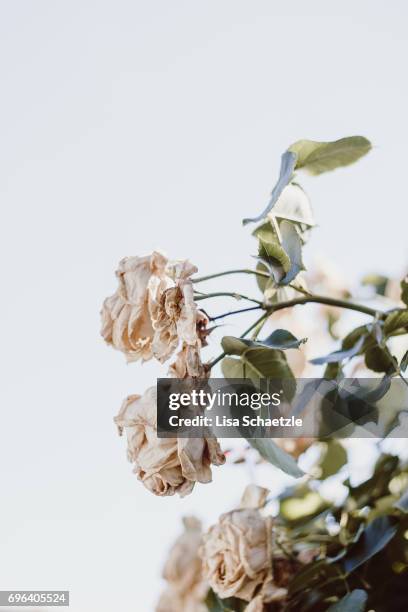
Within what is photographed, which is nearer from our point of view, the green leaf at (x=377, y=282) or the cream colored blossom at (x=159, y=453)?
the cream colored blossom at (x=159, y=453)

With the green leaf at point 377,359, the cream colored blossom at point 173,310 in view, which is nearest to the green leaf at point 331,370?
the green leaf at point 377,359

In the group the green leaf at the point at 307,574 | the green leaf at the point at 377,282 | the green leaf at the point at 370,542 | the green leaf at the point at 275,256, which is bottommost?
the green leaf at the point at 307,574

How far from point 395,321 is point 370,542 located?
0.42 ft

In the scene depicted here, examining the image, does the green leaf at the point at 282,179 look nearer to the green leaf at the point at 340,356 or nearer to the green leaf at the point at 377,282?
the green leaf at the point at 340,356

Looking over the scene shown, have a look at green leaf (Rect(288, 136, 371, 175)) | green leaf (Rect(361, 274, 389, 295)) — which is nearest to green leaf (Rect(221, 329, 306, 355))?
green leaf (Rect(288, 136, 371, 175))

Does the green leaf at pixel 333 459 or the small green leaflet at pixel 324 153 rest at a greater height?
the small green leaflet at pixel 324 153

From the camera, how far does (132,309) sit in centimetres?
35

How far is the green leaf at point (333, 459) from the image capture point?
0.52m

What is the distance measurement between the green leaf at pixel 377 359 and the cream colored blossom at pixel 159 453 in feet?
0.40

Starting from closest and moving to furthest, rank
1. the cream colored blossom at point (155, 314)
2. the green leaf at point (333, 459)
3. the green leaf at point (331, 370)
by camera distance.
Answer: the cream colored blossom at point (155, 314) < the green leaf at point (331, 370) < the green leaf at point (333, 459)

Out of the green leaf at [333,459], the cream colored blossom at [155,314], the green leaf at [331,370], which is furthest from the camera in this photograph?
the green leaf at [333,459]

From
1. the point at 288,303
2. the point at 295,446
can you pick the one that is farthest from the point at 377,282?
the point at 288,303

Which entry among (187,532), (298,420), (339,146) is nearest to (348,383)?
(298,420)

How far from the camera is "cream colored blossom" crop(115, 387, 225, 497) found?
1.05 feet
